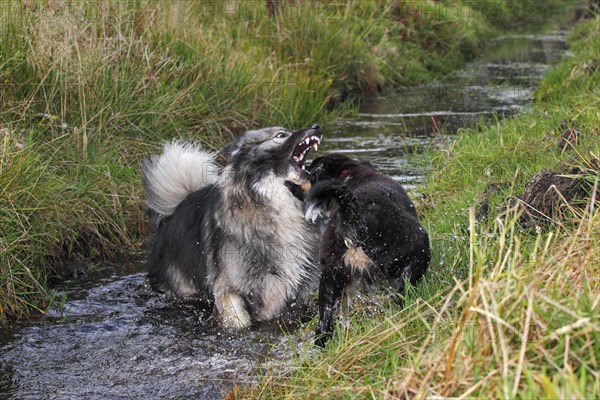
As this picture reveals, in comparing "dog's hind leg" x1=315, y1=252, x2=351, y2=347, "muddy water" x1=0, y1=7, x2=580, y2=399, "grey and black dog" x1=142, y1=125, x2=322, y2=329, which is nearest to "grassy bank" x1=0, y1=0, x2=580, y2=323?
"muddy water" x1=0, y1=7, x2=580, y2=399

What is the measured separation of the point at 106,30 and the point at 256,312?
4.11 metres

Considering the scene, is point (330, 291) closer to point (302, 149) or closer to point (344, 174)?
point (344, 174)

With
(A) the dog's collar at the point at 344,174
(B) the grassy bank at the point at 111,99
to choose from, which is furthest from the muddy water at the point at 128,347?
(A) the dog's collar at the point at 344,174

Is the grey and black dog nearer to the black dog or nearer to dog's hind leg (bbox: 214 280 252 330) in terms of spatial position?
dog's hind leg (bbox: 214 280 252 330)

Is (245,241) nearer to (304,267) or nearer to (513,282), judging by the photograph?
(304,267)

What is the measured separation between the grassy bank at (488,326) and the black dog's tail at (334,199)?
1.73ft

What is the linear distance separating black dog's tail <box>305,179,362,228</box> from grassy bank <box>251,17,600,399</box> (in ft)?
1.73

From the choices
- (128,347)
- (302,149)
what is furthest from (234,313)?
(302,149)

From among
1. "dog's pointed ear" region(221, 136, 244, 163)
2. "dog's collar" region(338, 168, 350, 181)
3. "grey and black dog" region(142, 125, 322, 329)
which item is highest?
"dog's pointed ear" region(221, 136, 244, 163)

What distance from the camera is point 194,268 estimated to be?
6.02 m

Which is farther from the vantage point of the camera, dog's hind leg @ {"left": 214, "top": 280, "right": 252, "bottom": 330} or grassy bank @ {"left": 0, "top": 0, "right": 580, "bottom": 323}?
grassy bank @ {"left": 0, "top": 0, "right": 580, "bottom": 323}

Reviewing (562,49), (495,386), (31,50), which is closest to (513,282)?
(495,386)

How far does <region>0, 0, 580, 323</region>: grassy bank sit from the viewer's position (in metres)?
5.97

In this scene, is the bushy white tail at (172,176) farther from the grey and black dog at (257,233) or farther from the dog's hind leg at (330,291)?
the dog's hind leg at (330,291)
